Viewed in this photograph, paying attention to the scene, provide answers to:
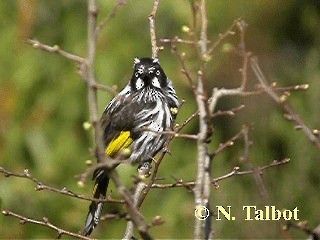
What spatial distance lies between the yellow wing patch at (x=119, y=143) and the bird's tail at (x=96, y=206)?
139mm

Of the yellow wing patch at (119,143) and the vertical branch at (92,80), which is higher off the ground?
the yellow wing patch at (119,143)

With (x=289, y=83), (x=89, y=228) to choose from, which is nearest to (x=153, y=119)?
(x=89, y=228)

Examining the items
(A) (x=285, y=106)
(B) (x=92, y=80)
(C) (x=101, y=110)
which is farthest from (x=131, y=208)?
(C) (x=101, y=110)

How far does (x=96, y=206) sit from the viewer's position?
4406 mm

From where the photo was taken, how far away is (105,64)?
726cm

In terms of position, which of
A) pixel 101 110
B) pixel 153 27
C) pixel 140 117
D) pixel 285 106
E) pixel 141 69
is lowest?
pixel 285 106

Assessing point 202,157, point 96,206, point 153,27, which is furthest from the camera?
point 96,206

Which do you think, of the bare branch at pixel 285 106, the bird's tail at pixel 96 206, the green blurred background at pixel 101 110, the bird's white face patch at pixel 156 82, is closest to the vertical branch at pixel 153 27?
the bird's tail at pixel 96 206

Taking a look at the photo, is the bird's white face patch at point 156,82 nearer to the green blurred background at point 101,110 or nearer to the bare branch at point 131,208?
the green blurred background at point 101,110

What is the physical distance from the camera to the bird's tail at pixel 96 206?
14.0ft

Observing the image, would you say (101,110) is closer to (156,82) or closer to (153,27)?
(156,82)

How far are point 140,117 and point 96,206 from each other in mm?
650

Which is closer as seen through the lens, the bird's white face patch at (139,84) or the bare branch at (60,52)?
the bare branch at (60,52)

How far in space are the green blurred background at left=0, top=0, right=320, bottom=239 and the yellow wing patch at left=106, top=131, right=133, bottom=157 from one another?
4.87 feet
